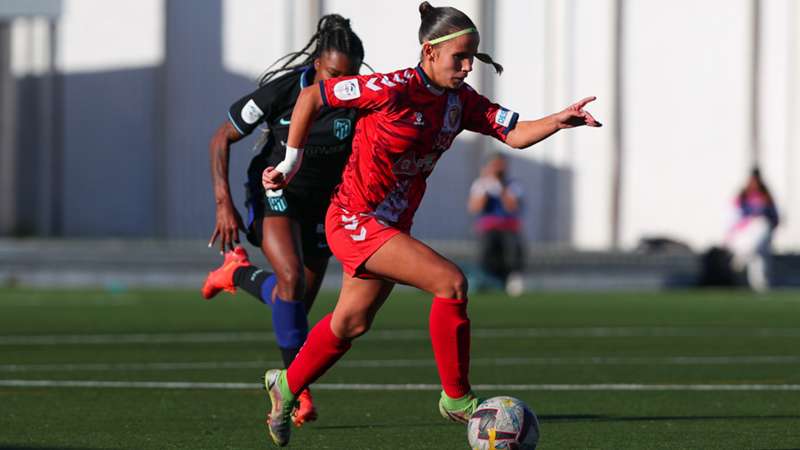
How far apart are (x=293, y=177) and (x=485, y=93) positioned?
21.3 meters

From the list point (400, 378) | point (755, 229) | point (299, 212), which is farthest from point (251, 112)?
point (755, 229)

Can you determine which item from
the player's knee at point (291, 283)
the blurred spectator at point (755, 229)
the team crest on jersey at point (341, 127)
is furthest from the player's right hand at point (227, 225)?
the blurred spectator at point (755, 229)

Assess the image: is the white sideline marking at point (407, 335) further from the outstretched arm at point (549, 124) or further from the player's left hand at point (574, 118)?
the player's left hand at point (574, 118)

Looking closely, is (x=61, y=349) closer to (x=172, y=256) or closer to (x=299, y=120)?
(x=299, y=120)

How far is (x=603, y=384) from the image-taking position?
31.9 feet

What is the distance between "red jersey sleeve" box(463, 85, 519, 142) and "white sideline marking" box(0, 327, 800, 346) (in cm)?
650

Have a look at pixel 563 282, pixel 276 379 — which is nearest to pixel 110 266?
pixel 563 282

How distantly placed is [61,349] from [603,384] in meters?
4.41

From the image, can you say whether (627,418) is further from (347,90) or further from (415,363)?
(415,363)

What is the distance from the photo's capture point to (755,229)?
24375 mm

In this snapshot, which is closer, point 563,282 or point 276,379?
point 276,379

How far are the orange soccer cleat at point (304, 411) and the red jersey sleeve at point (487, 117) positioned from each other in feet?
4.94

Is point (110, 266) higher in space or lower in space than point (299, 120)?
lower

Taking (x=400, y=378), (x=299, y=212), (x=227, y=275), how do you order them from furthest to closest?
(x=400, y=378), (x=227, y=275), (x=299, y=212)
